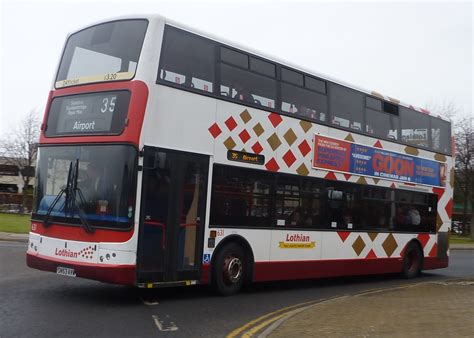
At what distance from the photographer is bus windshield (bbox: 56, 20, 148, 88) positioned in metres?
8.93

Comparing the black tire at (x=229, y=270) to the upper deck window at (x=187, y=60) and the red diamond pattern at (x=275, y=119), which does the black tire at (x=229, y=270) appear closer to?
the red diamond pattern at (x=275, y=119)

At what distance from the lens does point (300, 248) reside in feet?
38.4

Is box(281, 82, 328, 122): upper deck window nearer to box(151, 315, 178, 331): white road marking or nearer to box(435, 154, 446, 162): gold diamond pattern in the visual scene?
box(435, 154, 446, 162): gold diamond pattern

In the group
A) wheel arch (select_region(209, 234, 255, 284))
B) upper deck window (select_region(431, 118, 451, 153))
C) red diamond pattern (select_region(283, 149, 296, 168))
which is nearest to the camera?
wheel arch (select_region(209, 234, 255, 284))

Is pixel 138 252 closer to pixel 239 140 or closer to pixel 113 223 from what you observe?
pixel 113 223

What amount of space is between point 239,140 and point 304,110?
7.24 ft

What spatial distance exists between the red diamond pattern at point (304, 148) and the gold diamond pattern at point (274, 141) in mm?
703

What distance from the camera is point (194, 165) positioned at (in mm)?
9477

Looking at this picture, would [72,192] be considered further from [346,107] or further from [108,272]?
[346,107]

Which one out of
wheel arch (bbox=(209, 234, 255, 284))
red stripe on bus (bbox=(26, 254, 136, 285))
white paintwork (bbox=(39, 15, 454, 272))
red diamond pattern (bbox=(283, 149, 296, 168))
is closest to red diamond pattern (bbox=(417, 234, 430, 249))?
white paintwork (bbox=(39, 15, 454, 272))

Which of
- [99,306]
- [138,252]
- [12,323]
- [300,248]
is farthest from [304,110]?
[12,323]

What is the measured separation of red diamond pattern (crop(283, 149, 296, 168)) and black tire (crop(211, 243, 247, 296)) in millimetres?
2199

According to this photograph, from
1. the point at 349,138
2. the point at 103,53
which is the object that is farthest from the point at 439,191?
the point at 103,53

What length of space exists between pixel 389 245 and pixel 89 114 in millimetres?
9084
